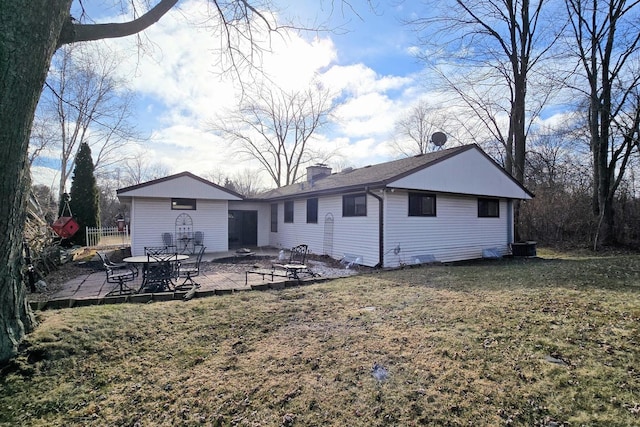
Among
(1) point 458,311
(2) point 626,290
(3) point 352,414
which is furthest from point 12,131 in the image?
(2) point 626,290

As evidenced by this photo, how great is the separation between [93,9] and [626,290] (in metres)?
10.9

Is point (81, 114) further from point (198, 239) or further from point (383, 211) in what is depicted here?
point (383, 211)

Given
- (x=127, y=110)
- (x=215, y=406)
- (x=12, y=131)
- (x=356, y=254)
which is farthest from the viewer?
(x=127, y=110)

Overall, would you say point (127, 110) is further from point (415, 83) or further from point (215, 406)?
point (215, 406)

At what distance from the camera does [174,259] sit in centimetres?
663

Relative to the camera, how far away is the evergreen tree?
1700 cm

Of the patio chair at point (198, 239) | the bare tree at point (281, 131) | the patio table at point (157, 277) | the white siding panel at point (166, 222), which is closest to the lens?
the patio table at point (157, 277)

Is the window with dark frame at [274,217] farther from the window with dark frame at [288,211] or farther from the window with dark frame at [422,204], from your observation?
the window with dark frame at [422,204]

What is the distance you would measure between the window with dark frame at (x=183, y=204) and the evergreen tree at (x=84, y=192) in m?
7.09

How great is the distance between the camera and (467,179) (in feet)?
40.4

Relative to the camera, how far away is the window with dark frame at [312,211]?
1343 cm

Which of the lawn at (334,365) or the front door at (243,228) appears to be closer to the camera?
the lawn at (334,365)

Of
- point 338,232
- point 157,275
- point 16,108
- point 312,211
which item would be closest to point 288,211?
point 312,211

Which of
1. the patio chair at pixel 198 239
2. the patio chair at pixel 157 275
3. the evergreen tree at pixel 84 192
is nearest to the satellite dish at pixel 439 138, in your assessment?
the patio chair at pixel 198 239
